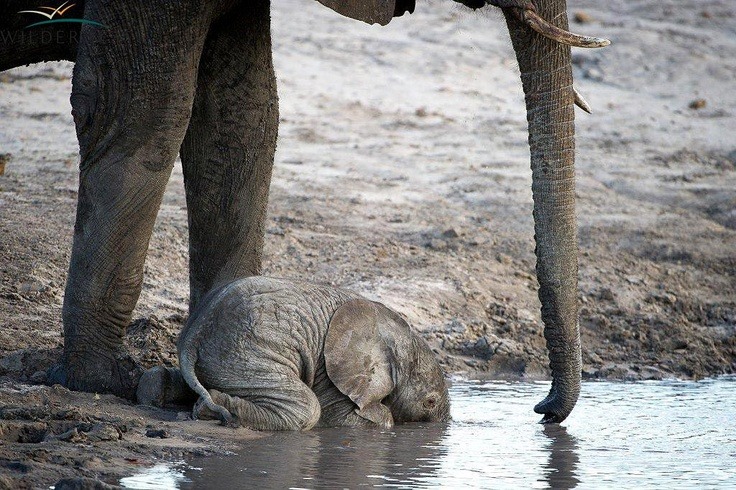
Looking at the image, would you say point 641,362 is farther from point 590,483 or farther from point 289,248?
point 590,483

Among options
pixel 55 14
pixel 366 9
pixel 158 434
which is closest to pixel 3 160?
pixel 55 14

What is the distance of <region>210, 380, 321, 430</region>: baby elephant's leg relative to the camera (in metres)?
5.90

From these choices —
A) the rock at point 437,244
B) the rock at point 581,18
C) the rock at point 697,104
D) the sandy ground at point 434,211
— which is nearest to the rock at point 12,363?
the sandy ground at point 434,211

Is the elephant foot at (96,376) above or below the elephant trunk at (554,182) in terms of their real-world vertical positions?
below

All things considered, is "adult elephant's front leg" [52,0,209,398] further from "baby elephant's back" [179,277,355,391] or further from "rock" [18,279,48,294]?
"rock" [18,279,48,294]

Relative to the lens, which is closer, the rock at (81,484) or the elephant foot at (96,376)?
the rock at (81,484)

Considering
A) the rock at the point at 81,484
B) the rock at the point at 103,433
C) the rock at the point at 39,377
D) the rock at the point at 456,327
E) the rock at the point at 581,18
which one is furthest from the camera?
the rock at the point at 581,18

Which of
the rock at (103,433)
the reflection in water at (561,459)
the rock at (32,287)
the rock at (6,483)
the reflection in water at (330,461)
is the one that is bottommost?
the reflection in water at (330,461)

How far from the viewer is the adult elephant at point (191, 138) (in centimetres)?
599

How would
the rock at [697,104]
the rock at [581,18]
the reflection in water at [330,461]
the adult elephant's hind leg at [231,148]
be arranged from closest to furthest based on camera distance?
1. the reflection in water at [330,461]
2. the adult elephant's hind leg at [231,148]
3. the rock at [697,104]
4. the rock at [581,18]

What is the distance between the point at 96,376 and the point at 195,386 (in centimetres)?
71

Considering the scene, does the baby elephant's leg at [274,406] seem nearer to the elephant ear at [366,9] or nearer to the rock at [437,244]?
the elephant ear at [366,9]

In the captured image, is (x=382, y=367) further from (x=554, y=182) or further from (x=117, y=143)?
(x=117, y=143)

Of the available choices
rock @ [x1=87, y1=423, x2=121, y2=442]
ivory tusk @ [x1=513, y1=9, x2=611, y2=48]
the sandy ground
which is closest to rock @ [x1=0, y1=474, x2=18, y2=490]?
the sandy ground
